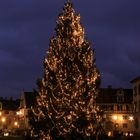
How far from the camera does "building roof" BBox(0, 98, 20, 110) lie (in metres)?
163

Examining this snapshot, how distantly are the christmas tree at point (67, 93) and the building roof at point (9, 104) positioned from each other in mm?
121941

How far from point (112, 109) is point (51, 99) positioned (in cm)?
7660

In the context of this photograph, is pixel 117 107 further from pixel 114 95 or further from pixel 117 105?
pixel 114 95

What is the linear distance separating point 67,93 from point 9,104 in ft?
414

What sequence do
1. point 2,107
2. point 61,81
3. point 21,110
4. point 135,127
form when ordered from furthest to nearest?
point 2,107 < point 21,110 < point 135,127 < point 61,81

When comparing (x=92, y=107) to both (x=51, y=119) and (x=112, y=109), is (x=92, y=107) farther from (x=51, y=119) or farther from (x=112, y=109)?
(x=112, y=109)

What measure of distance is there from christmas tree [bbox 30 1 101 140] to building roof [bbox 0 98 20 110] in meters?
122

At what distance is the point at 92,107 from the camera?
1623 inches

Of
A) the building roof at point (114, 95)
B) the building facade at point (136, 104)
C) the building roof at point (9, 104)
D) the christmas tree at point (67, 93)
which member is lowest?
the christmas tree at point (67, 93)

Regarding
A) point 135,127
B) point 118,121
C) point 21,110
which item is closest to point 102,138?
point 135,127

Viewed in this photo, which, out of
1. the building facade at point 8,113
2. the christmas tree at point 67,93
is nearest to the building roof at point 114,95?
the building facade at point 8,113

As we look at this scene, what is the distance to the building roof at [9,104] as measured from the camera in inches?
6412

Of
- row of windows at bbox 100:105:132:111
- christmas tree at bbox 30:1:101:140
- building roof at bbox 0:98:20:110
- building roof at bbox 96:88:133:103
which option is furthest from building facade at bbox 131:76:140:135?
building roof at bbox 0:98:20:110

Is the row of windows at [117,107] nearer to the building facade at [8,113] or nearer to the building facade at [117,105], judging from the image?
the building facade at [117,105]
